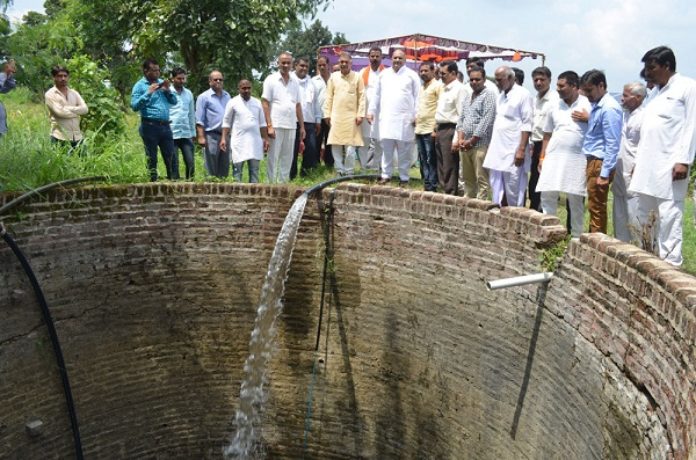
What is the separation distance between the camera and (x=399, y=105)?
848cm

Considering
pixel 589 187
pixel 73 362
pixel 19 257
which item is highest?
pixel 589 187

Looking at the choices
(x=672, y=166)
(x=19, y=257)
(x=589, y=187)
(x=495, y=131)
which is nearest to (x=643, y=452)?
(x=672, y=166)

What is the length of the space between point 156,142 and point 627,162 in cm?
517

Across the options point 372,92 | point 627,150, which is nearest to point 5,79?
point 372,92

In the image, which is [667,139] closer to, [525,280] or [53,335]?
[525,280]

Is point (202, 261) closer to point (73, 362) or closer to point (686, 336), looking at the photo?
point (73, 362)

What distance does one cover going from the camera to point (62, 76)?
314 inches

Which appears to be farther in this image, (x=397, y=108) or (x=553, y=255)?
(x=397, y=108)

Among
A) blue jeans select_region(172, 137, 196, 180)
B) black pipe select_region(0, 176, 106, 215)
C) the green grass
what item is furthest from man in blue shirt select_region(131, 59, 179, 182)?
black pipe select_region(0, 176, 106, 215)

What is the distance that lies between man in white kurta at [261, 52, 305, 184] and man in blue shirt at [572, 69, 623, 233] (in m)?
4.02

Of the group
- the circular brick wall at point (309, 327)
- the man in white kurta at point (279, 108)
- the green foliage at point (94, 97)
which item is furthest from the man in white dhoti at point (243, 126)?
the green foliage at point (94, 97)

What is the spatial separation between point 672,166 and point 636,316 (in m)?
1.76

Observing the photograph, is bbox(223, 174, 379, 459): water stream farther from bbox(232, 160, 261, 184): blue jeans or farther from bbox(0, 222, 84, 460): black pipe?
bbox(0, 222, 84, 460): black pipe

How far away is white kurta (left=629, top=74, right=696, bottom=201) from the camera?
17.8 feet
